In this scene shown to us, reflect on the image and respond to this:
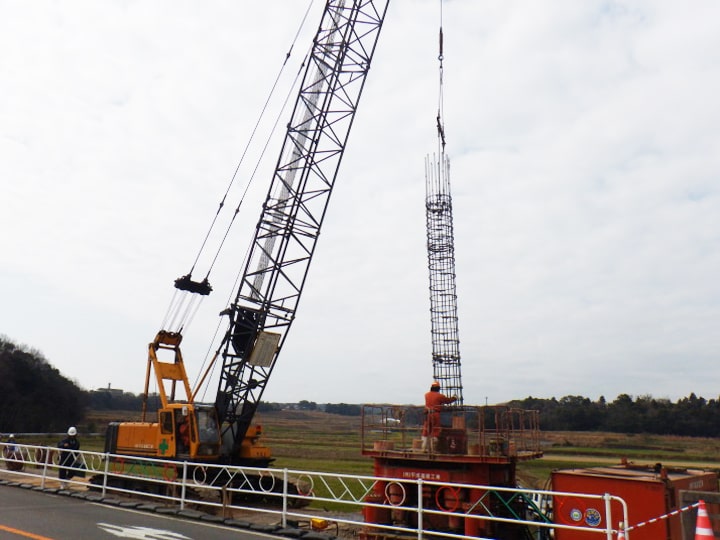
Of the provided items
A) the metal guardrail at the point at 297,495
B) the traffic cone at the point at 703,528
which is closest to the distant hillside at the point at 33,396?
the metal guardrail at the point at 297,495

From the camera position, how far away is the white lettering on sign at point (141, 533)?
966 centimetres

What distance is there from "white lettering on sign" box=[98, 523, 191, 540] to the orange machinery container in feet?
21.9

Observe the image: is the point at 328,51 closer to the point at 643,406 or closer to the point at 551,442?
the point at 551,442

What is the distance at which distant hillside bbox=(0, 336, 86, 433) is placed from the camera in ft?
220

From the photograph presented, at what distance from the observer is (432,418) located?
1291 cm

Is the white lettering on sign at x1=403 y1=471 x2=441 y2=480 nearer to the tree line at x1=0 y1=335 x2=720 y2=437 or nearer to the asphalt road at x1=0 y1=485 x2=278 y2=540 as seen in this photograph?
the asphalt road at x1=0 y1=485 x2=278 y2=540

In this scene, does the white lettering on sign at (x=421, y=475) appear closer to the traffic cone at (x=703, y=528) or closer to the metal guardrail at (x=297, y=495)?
the metal guardrail at (x=297, y=495)

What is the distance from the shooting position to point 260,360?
1947cm

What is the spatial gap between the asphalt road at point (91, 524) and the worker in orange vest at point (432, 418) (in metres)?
4.22

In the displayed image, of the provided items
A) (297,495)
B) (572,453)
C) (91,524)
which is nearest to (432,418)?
(297,495)

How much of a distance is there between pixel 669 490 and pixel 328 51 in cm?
1851

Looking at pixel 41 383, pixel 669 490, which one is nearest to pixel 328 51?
pixel 669 490

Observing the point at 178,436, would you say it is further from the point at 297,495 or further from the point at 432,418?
the point at 432,418

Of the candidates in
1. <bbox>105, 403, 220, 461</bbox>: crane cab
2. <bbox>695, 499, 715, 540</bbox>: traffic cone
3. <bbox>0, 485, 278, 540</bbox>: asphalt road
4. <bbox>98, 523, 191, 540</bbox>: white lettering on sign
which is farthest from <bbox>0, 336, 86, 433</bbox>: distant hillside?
<bbox>695, 499, 715, 540</bbox>: traffic cone
